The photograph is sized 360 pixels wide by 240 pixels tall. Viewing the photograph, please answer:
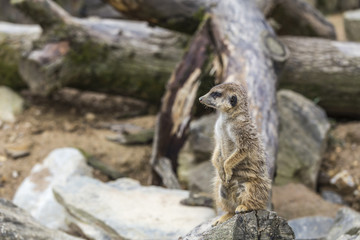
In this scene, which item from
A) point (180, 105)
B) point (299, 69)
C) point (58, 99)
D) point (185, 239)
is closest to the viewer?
point (185, 239)

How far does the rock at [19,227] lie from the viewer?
2814 millimetres

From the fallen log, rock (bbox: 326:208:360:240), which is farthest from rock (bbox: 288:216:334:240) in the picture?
the fallen log

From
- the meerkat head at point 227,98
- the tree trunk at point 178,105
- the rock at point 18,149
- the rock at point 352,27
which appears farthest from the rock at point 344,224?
the rock at point 352,27

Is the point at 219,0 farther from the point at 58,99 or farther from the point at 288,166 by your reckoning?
the point at 58,99

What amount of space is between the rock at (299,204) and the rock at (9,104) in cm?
368

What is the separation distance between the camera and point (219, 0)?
16.9 feet

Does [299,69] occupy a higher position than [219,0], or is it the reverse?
[219,0]

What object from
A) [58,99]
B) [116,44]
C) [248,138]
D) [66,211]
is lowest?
[58,99]

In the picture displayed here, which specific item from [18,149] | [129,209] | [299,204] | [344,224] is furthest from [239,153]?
[18,149]

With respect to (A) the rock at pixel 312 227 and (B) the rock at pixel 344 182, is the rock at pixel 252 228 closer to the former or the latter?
(A) the rock at pixel 312 227

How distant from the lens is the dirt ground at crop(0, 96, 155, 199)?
211 inches

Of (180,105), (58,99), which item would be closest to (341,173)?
(180,105)

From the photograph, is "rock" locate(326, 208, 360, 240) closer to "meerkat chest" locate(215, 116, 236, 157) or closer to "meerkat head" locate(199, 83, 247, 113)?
"meerkat chest" locate(215, 116, 236, 157)

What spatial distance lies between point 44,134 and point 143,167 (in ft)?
4.66
